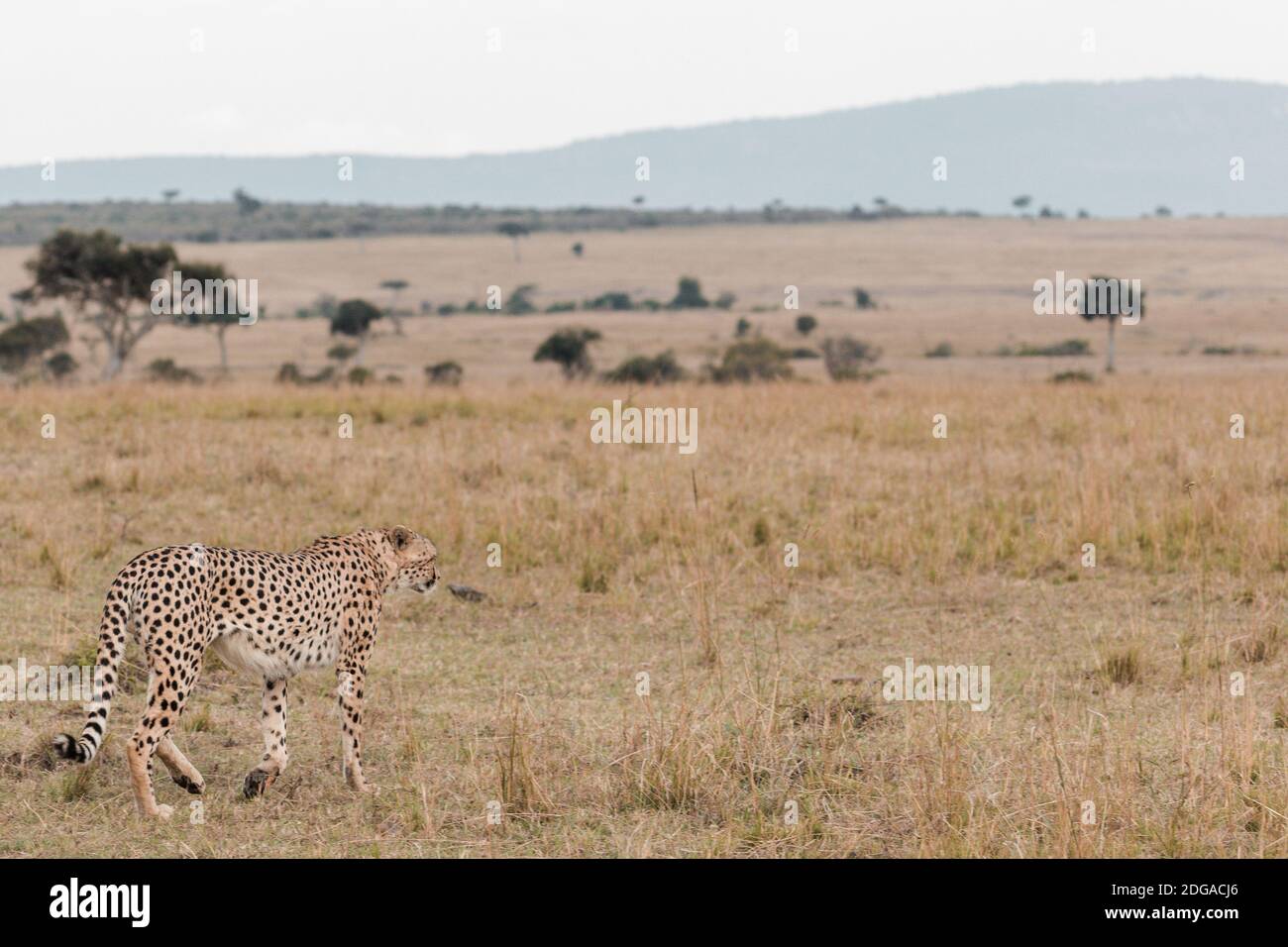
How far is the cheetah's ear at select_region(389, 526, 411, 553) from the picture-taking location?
21.2 feet

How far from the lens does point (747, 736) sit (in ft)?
20.3

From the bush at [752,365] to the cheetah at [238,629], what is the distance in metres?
20.6

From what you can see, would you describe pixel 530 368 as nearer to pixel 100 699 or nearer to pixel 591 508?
pixel 591 508

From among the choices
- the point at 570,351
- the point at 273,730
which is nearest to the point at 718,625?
the point at 273,730

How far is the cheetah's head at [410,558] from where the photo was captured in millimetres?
6449

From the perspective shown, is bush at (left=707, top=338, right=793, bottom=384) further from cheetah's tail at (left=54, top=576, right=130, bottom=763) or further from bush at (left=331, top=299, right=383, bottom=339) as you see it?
cheetah's tail at (left=54, top=576, right=130, bottom=763)

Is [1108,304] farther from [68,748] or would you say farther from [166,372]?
[68,748]

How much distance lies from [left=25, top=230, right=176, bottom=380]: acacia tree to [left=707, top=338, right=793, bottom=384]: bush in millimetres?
12805

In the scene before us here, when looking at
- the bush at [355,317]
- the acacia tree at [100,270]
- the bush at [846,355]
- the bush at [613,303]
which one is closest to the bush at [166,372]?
the acacia tree at [100,270]

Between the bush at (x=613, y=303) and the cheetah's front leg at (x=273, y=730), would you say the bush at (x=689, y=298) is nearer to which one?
the bush at (x=613, y=303)

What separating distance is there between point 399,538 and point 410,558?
10 centimetres

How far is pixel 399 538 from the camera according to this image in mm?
6465

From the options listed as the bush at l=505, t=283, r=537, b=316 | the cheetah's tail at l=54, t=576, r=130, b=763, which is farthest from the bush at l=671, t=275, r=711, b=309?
the cheetah's tail at l=54, t=576, r=130, b=763

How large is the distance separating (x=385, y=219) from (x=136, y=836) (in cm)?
11146
